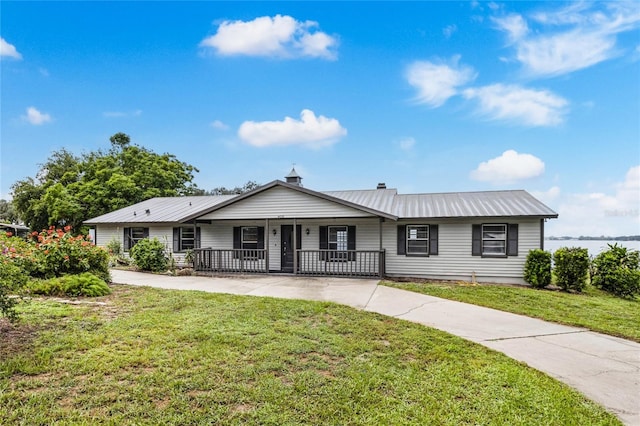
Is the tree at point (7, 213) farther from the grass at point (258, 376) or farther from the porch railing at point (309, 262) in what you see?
the grass at point (258, 376)

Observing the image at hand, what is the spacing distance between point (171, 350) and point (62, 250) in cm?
704

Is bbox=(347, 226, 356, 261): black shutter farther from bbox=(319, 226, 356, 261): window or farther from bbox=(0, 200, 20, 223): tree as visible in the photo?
bbox=(0, 200, 20, 223): tree

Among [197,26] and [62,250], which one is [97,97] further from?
[62,250]

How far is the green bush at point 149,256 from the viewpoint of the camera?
14000 millimetres

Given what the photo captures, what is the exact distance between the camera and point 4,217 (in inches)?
1810

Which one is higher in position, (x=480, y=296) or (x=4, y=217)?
(x=4, y=217)

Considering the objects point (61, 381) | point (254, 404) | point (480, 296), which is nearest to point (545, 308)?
point (480, 296)

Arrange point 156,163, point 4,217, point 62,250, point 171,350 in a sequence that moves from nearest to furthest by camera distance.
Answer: point 171,350 < point 62,250 < point 156,163 < point 4,217

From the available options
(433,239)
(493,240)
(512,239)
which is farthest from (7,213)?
(512,239)

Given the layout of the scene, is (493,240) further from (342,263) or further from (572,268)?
(342,263)

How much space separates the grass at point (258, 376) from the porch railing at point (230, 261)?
8.10 m

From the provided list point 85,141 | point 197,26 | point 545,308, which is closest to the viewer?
point 545,308

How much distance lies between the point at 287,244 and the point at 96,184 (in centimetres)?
1999

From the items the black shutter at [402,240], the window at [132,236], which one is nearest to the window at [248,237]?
the window at [132,236]
